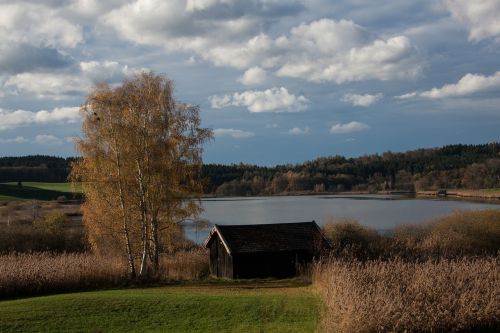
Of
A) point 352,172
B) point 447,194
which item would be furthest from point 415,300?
point 352,172

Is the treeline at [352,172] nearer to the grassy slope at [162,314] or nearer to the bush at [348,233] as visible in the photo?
the bush at [348,233]

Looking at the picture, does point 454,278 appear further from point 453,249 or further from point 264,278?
point 453,249

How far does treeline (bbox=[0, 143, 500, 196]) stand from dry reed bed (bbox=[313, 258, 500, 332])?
114282 millimetres

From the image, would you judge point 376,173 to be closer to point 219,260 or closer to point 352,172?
point 352,172

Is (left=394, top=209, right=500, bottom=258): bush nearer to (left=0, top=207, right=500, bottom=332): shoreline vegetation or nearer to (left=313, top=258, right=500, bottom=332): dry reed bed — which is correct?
(left=0, top=207, right=500, bottom=332): shoreline vegetation

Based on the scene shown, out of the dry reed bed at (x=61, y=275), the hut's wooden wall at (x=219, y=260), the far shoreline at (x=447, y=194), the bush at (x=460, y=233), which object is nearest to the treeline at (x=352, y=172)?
the far shoreline at (x=447, y=194)

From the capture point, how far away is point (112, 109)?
27172 millimetres

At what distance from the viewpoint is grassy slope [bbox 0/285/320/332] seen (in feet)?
47.3

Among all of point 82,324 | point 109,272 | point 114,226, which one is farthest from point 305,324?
point 114,226

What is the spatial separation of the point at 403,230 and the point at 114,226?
2239cm

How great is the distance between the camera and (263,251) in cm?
2939

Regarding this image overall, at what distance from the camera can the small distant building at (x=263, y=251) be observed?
2942cm

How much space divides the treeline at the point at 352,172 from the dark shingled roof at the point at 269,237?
321 ft

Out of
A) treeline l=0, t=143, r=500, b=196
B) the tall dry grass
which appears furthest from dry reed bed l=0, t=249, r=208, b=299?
treeline l=0, t=143, r=500, b=196
